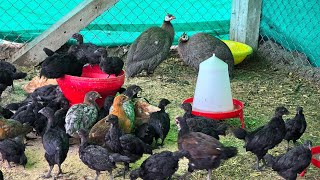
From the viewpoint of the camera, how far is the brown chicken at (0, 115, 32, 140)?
6.17m

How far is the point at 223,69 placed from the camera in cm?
711

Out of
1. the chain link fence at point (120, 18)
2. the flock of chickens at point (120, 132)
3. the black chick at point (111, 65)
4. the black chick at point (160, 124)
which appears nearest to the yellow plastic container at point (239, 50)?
the chain link fence at point (120, 18)

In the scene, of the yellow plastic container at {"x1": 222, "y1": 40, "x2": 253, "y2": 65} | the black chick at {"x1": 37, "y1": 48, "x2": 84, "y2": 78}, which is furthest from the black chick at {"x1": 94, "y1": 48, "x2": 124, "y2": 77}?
the yellow plastic container at {"x1": 222, "y1": 40, "x2": 253, "y2": 65}

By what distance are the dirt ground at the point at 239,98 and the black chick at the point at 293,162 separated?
381 millimetres

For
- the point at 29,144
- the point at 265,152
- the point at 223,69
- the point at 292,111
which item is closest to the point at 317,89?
the point at 292,111

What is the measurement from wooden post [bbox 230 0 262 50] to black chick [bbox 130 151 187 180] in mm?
4785

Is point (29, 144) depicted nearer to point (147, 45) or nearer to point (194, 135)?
point (194, 135)

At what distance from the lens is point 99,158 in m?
5.53

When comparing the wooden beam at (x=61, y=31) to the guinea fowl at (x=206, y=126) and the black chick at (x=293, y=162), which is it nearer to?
the guinea fowl at (x=206, y=126)

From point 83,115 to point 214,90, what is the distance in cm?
162

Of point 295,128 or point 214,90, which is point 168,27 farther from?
point 295,128

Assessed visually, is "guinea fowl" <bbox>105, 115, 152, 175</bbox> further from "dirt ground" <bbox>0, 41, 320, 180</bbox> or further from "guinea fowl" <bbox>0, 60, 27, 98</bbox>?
"guinea fowl" <bbox>0, 60, 27, 98</bbox>

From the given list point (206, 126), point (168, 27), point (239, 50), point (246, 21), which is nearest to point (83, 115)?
point (206, 126)

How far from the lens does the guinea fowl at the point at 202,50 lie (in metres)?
8.80
